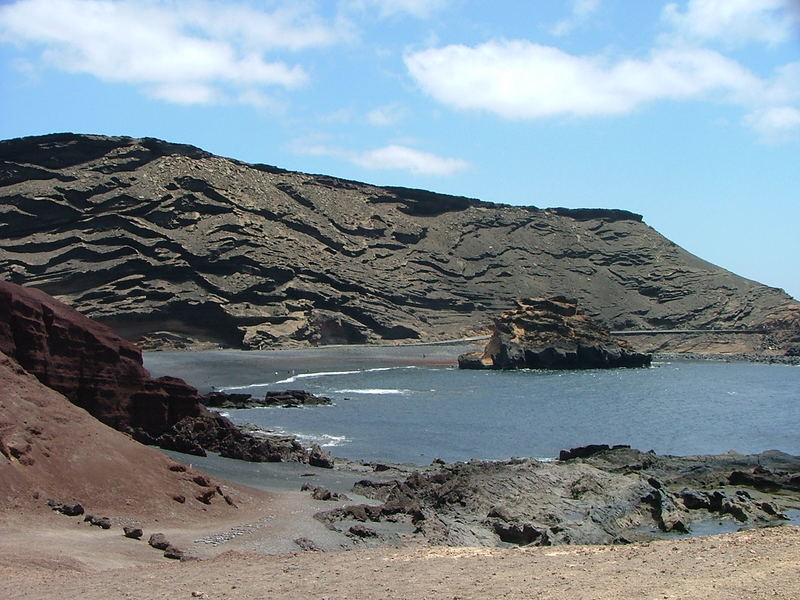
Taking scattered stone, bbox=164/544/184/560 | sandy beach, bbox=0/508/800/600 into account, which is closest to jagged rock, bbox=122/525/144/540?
sandy beach, bbox=0/508/800/600

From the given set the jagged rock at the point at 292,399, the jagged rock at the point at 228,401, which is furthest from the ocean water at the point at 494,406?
the jagged rock at the point at 228,401

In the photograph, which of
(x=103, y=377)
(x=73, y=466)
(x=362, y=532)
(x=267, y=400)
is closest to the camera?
(x=73, y=466)

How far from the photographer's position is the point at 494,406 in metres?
60.5

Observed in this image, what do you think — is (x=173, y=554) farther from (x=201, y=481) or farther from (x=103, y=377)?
(x=103, y=377)

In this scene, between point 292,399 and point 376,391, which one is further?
point 376,391

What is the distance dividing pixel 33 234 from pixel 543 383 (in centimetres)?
7100

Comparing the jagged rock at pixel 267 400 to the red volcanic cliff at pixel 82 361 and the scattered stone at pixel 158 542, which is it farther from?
the scattered stone at pixel 158 542

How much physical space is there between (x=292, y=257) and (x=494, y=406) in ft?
224

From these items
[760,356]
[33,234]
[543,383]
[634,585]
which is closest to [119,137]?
[33,234]

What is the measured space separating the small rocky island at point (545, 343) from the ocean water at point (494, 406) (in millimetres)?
4207

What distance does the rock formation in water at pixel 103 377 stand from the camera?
2077cm

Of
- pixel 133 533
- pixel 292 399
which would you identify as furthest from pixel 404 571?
pixel 292 399

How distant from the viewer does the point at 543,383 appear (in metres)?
81.5

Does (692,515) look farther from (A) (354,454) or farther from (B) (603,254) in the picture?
(B) (603,254)
